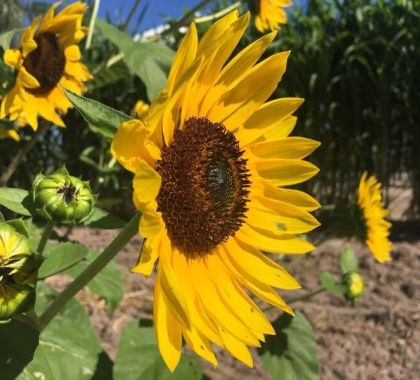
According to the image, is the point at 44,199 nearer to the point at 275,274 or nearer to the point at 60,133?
the point at 275,274

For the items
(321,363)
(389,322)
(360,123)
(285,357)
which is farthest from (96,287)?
(360,123)

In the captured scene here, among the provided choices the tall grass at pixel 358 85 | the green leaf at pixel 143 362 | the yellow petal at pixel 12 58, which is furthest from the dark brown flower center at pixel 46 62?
the tall grass at pixel 358 85

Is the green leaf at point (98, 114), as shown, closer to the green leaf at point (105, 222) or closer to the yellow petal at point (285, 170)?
the green leaf at point (105, 222)

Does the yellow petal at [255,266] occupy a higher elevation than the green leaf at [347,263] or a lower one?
lower

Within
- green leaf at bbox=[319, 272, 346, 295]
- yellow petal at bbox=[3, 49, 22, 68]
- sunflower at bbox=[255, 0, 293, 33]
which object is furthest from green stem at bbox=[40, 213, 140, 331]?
sunflower at bbox=[255, 0, 293, 33]

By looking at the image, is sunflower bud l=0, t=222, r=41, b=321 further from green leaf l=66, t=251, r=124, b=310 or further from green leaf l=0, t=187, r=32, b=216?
green leaf l=66, t=251, r=124, b=310

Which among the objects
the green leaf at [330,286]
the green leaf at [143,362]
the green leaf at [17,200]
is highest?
the green leaf at [330,286]
